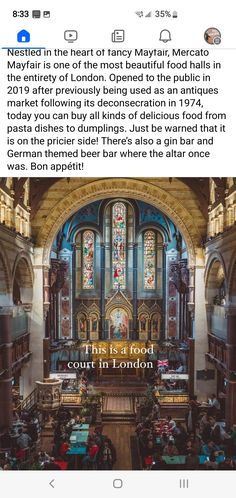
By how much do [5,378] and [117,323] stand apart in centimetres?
1686

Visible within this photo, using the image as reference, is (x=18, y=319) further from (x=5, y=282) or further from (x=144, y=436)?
(x=144, y=436)

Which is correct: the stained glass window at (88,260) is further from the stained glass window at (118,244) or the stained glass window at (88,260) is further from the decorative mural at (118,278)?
the stained glass window at (118,244)

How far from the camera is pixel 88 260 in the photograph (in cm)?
3166

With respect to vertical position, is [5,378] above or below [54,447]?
above

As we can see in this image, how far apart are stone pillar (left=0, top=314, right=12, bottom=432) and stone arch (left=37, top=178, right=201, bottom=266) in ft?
21.0

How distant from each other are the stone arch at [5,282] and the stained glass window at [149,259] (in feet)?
54.1

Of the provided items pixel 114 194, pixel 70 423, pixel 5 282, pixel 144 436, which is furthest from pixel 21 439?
pixel 114 194
